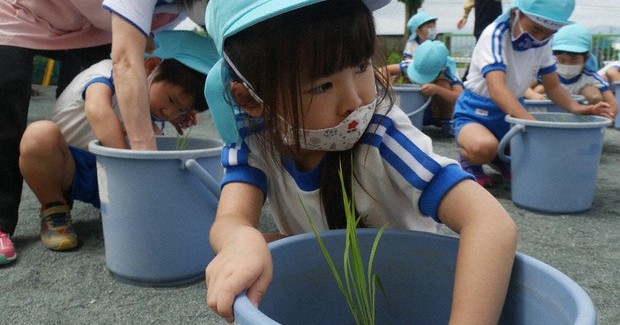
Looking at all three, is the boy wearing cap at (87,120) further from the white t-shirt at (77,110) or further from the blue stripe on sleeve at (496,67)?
the blue stripe on sleeve at (496,67)

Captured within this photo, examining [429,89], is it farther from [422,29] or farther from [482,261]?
[482,261]

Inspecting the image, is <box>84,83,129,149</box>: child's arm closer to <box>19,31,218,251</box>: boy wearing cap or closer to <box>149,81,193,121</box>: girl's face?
<box>19,31,218,251</box>: boy wearing cap

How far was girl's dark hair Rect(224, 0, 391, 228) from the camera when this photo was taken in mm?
530

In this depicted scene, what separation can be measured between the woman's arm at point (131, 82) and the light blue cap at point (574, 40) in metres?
2.07

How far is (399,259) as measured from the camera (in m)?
0.59

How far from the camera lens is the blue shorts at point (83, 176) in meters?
1.25

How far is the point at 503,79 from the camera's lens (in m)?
1.71

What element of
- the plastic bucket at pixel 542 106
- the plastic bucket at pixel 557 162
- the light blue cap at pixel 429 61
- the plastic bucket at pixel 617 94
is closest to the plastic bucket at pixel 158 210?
the plastic bucket at pixel 557 162

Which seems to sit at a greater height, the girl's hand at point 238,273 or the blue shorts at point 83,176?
the girl's hand at point 238,273

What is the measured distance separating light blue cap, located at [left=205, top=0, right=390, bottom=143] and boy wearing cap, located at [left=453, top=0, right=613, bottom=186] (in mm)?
1184

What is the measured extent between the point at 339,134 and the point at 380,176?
0.08m

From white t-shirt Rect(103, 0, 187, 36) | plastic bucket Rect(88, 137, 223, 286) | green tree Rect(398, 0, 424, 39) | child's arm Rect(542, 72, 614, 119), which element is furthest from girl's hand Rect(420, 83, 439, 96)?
green tree Rect(398, 0, 424, 39)

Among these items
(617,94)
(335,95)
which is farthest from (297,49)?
(617,94)

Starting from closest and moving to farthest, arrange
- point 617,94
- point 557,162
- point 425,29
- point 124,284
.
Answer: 1. point 124,284
2. point 557,162
3. point 617,94
4. point 425,29
